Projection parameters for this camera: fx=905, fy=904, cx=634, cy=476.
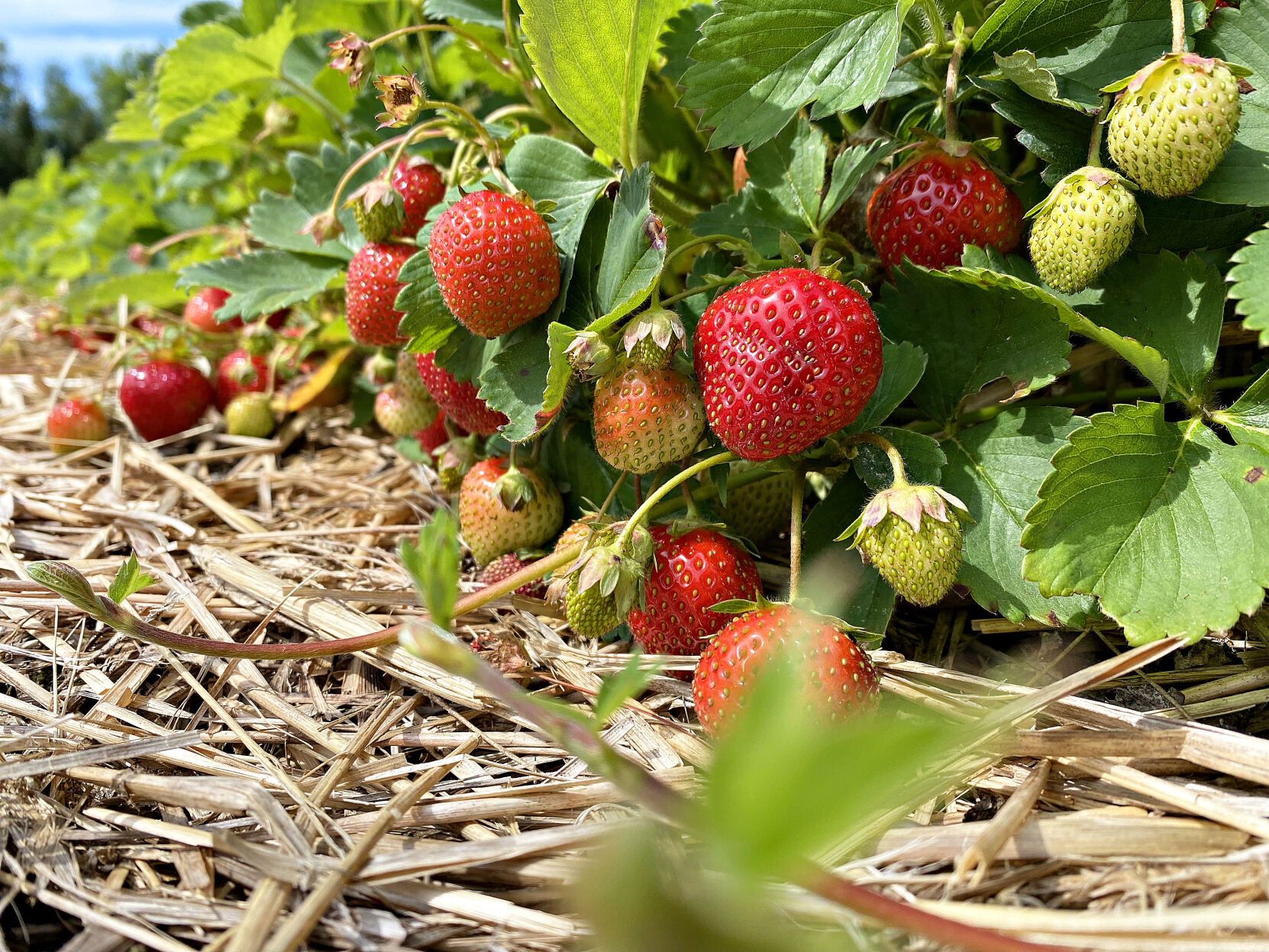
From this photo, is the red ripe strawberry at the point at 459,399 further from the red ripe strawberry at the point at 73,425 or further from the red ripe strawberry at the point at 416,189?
the red ripe strawberry at the point at 73,425

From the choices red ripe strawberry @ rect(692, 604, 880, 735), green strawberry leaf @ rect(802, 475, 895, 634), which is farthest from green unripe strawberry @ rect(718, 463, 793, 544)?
red ripe strawberry @ rect(692, 604, 880, 735)

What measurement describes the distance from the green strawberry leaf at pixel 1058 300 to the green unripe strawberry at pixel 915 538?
233mm

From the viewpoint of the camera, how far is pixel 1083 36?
1.07m

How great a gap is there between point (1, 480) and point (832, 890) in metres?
1.94

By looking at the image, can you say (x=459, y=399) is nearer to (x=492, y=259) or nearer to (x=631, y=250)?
(x=492, y=259)

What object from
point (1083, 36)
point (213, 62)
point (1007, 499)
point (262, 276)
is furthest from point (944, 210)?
point (213, 62)

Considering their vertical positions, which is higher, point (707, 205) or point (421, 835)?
point (707, 205)

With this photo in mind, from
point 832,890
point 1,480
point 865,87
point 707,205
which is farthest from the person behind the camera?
point 1,480

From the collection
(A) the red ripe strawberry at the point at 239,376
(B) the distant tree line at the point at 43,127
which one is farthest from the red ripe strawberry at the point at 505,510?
(B) the distant tree line at the point at 43,127

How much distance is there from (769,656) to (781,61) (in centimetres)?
73

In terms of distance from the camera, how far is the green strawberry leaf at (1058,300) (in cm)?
96

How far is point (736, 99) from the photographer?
1.13 m

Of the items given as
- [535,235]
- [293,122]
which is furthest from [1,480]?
[535,235]

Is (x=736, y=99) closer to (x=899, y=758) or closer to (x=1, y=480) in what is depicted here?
(x=899, y=758)
